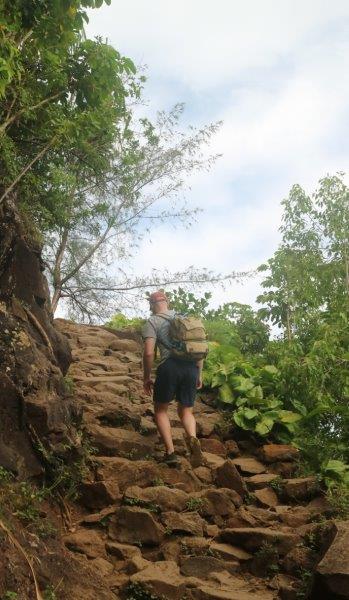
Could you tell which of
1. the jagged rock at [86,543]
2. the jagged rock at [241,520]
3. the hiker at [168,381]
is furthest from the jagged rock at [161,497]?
the hiker at [168,381]

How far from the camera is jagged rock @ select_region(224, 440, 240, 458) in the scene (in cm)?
880

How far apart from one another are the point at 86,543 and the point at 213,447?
3309mm

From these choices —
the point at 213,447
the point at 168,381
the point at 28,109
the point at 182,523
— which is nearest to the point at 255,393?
the point at 213,447

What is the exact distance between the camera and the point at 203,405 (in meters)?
10.2

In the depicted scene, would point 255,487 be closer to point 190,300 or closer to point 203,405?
point 203,405

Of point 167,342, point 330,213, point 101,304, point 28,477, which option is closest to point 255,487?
point 167,342

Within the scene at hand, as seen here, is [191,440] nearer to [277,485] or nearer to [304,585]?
[277,485]

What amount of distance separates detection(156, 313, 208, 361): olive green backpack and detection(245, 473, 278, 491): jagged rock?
1534mm

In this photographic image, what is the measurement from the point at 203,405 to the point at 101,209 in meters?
5.58

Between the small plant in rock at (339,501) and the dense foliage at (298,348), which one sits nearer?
the small plant in rock at (339,501)

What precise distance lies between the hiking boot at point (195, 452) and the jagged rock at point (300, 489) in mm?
1035

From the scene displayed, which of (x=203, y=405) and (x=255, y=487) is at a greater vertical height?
(x=203, y=405)

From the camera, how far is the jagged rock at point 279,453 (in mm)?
8305

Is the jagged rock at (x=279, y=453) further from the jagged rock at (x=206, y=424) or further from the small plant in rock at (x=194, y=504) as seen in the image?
the small plant in rock at (x=194, y=504)
